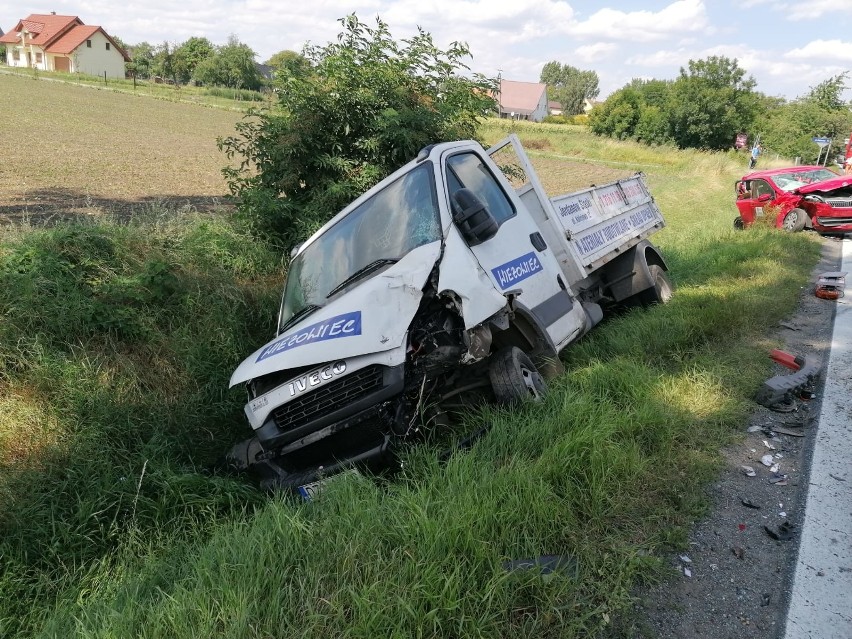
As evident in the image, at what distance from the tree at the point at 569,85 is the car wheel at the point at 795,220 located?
376ft

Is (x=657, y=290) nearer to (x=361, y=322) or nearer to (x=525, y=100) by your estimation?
(x=361, y=322)

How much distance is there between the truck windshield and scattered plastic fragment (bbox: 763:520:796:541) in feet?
8.33

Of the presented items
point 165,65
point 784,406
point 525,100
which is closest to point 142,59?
point 165,65

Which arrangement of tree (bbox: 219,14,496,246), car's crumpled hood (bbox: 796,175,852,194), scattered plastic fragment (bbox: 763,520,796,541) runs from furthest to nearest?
car's crumpled hood (bbox: 796,175,852,194) → tree (bbox: 219,14,496,246) → scattered plastic fragment (bbox: 763,520,796,541)

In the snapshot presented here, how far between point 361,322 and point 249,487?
4.95 feet

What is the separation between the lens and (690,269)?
9.20 meters

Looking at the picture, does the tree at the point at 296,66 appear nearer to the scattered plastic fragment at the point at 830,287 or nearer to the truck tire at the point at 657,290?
the truck tire at the point at 657,290

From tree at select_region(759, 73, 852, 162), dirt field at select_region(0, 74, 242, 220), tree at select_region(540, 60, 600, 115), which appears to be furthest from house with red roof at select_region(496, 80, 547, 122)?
dirt field at select_region(0, 74, 242, 220)

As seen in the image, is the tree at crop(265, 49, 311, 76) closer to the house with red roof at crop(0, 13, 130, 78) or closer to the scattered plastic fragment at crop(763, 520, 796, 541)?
Answer: the scattered plastic fragment at crop(763, 520, 796, 541)

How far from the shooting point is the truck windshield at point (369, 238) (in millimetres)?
4109

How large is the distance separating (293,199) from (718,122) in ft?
154

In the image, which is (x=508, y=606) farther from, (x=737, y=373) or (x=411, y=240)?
(x=737, y=373)

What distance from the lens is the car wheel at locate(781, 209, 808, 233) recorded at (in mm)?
13109

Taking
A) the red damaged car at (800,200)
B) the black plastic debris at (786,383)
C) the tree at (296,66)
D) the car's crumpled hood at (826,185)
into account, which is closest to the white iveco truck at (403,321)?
the black plastic debris at (786,383)
